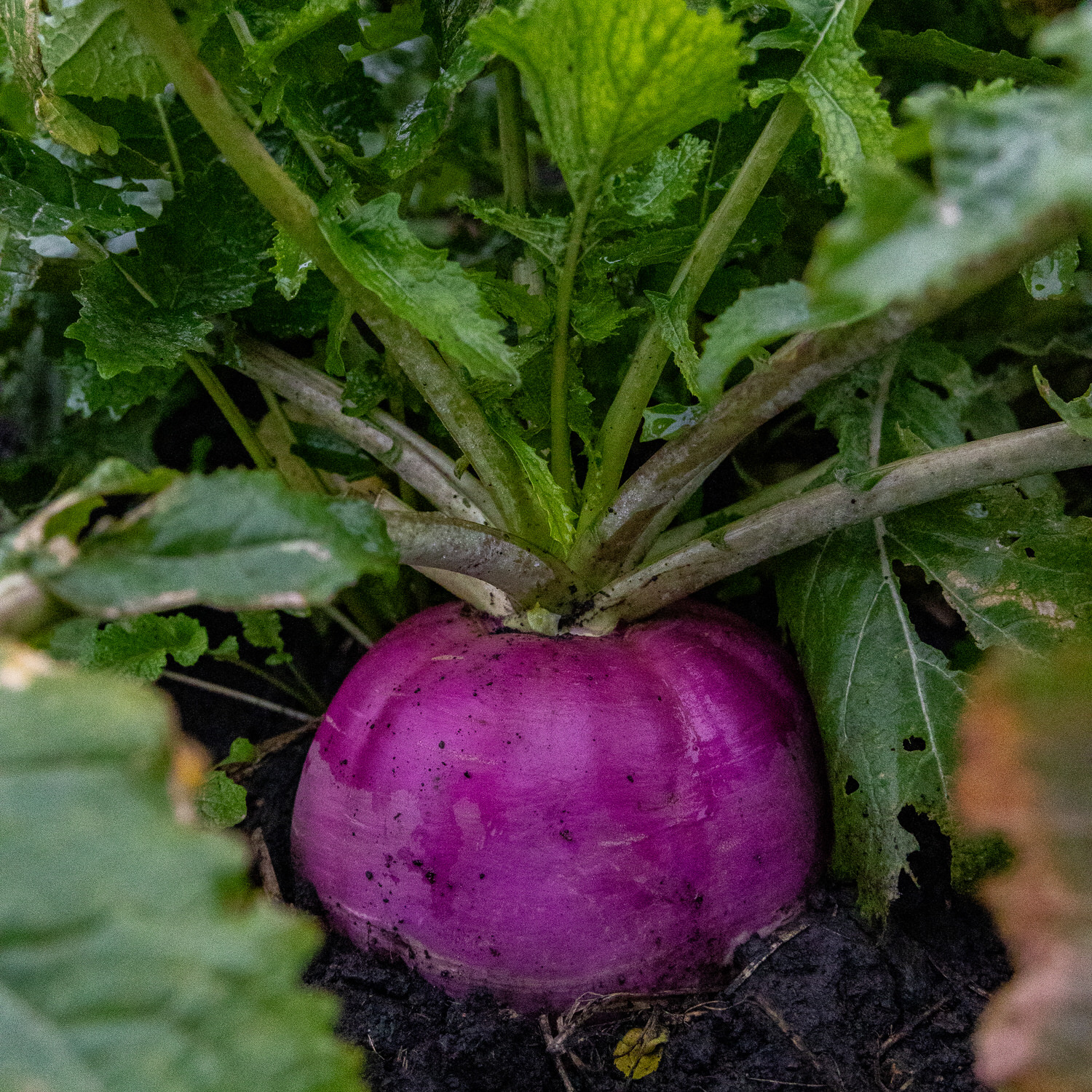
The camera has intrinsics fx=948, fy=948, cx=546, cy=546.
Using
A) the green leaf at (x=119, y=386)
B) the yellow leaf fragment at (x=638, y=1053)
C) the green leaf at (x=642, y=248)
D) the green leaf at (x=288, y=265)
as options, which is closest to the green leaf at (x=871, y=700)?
the yellow leaf fragment at (x=638, y=1053)

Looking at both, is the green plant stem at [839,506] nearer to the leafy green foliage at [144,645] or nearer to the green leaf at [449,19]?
the leafy green foliage at [144,645]

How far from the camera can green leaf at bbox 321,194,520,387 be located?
65 centimetres

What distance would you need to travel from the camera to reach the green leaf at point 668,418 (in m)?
0.78

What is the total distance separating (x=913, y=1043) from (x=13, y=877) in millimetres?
689

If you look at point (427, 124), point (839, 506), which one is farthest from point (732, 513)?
point (427, 124)


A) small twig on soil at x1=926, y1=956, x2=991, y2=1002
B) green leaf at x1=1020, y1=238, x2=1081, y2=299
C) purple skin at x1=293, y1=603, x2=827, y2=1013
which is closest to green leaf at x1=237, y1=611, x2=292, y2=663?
purple skin at x1=293, y1=603, x2=827, y2=1013

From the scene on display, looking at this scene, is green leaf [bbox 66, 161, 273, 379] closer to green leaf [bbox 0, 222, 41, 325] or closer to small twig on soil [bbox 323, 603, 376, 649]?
green leaf [bbox 0, 222, 41, 325]

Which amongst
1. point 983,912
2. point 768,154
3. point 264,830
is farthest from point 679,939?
point 768,154

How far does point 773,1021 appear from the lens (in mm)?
764

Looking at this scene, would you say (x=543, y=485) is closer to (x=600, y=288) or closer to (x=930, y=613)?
(x=600, y=288)

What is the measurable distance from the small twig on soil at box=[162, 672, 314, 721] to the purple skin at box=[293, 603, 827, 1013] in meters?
0.28

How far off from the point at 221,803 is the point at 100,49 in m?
0.64

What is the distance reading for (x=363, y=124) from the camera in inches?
38.7

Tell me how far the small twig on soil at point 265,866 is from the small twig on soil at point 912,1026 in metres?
0.55
